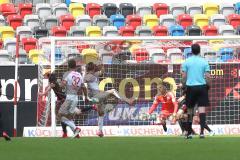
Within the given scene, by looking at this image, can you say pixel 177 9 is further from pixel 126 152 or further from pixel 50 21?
pixel 126 152

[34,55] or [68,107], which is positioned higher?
[34,55]

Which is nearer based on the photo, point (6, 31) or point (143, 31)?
point (6, 31)

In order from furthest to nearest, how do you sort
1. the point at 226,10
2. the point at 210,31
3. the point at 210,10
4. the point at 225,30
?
1. the point at 210,10
2. the point at 226,10
3. the point at 210,31
4. the point at 225,30

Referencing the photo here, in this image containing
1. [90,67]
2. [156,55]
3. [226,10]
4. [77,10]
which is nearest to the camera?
[90,67]

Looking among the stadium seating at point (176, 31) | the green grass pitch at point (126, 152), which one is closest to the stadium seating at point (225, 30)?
the stadium seating at point (176, 31)

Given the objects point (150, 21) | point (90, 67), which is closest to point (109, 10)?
point (150, 21)

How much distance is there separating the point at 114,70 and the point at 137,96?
100 centimetres

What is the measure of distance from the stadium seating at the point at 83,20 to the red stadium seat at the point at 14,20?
200cm

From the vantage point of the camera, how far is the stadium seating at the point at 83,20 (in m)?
31.2

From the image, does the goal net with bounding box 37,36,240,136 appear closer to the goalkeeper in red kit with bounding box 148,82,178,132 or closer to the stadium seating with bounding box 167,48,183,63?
the stadium seating with bounding box 167,48,183,63

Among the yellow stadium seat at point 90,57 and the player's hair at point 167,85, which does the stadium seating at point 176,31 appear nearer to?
the yellow stadium seat at point 90,57

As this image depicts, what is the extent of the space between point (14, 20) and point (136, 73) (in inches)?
276

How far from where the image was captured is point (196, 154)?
40.4ft

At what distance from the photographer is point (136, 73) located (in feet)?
85.3
